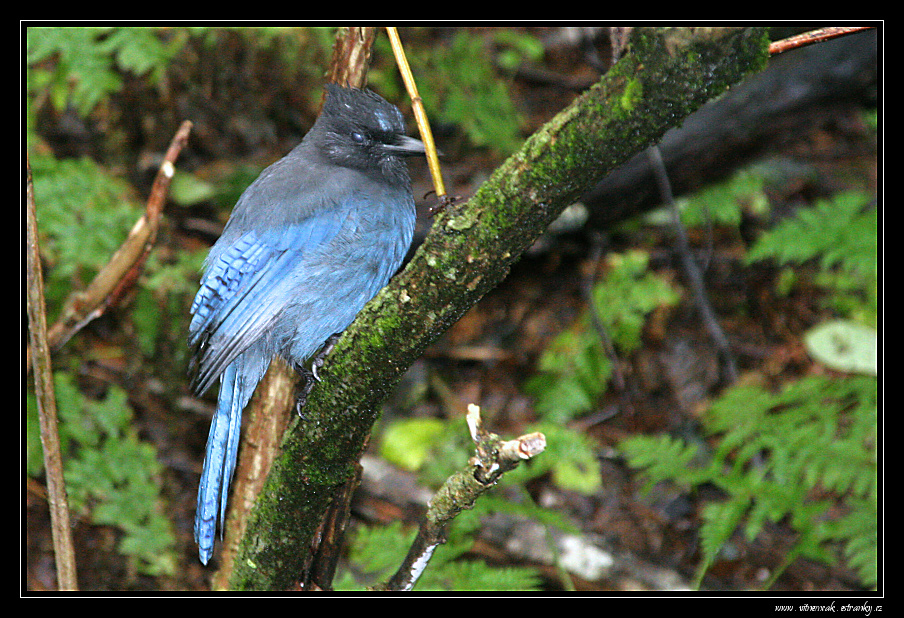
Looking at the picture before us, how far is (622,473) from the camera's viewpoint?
4758mm

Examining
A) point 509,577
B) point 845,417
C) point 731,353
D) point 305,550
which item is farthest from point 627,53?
point 731,353

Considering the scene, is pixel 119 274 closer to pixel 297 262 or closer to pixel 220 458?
pixel 297 262

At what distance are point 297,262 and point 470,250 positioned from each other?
1.05 m

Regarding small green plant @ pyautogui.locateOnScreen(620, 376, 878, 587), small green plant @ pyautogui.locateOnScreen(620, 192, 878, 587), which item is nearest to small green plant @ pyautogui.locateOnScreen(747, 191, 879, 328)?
small green plant @ pyautogui.locateOnScreen(620, 192, 878, 587)

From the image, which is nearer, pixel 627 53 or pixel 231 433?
pixel 627 53

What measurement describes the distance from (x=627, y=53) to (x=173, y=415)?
3.75m

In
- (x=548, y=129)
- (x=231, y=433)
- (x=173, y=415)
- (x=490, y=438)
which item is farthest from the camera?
(x=173, y=415)

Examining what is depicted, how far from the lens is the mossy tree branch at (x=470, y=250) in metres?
1.41

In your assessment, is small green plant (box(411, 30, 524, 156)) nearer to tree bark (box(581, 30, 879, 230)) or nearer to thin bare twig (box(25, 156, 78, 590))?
tree bark (box(581, 30, 879, 230))

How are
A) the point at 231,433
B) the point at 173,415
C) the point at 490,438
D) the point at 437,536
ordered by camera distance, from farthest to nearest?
1. the point at 173,415
2. the point at 231,433
3. the point at 437,536
4. the point at 490,438

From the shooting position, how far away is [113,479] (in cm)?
372

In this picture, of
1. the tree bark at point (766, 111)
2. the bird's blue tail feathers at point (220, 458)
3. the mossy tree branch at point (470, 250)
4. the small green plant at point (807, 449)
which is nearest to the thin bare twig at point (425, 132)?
the mossy tree branch at point (470, 250)

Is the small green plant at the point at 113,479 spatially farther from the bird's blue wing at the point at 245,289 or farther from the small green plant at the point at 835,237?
the small green plant at the point at 835,237

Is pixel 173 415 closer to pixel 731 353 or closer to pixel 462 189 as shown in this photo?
pixel 462 189
